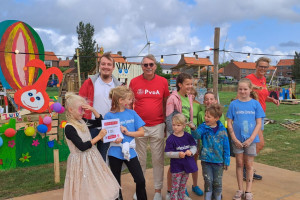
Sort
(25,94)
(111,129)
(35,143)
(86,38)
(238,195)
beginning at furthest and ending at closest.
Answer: (86,38)
(35,143)
(25,94)
(238,195)
(111,129)

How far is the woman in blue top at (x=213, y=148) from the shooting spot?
10.5ft

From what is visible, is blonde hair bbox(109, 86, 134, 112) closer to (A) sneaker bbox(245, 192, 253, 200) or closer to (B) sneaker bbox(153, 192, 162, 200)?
(B) sneaker bbox(153, 192, 162, 200)

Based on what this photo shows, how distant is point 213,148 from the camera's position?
3236mm

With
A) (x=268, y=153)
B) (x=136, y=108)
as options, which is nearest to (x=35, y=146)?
(x=136, y=108)

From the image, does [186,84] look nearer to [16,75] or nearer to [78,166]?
[78,166]

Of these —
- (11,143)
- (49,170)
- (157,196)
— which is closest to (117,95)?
(157,196)

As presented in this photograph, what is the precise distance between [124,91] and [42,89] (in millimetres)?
2321

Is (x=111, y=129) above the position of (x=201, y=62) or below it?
below

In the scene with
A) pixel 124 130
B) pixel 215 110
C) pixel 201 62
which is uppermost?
pixel 201 62

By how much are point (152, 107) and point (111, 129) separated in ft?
2.58

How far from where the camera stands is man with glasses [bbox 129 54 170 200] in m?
3.32

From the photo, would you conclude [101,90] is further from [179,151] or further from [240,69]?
[240,69]

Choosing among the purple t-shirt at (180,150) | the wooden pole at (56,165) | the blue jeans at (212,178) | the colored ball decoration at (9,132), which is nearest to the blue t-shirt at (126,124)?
the purple t-shirt at (180,150)

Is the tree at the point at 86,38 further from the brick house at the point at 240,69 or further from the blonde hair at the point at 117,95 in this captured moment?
the brick house at the point at 240,69
